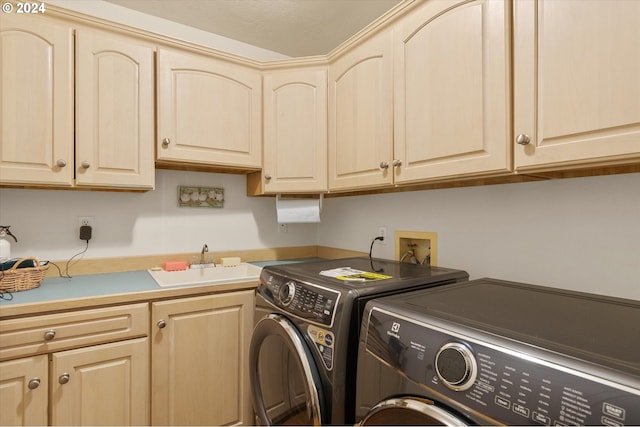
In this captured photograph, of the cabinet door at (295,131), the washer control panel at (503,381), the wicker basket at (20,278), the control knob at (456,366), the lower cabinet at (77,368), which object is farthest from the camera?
the cabinet door at (295,131)

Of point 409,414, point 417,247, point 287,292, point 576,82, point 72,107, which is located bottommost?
point 409,414

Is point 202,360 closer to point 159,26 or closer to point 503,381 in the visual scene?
point 503,381

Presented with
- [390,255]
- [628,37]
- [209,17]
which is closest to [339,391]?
[390,255]

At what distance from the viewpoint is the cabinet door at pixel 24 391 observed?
1.23 m

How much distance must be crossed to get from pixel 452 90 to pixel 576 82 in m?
0.41

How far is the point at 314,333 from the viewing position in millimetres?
1108

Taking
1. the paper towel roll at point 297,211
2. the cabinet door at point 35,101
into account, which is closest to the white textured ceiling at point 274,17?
the cabinet door at point 35,101

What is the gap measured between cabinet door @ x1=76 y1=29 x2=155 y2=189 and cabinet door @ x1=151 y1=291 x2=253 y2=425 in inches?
28.2

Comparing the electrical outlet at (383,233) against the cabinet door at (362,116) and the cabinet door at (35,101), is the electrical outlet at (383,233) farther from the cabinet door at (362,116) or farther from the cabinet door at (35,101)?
the cabinet door at (35,101)

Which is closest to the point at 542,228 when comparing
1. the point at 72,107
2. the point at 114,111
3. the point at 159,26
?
the point at 114,111

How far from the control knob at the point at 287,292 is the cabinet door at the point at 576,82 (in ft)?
2.93

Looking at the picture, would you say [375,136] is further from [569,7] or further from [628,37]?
[628,37]

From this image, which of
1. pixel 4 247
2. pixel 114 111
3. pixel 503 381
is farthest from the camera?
pixel 114 111

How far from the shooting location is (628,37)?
2.83 feet
